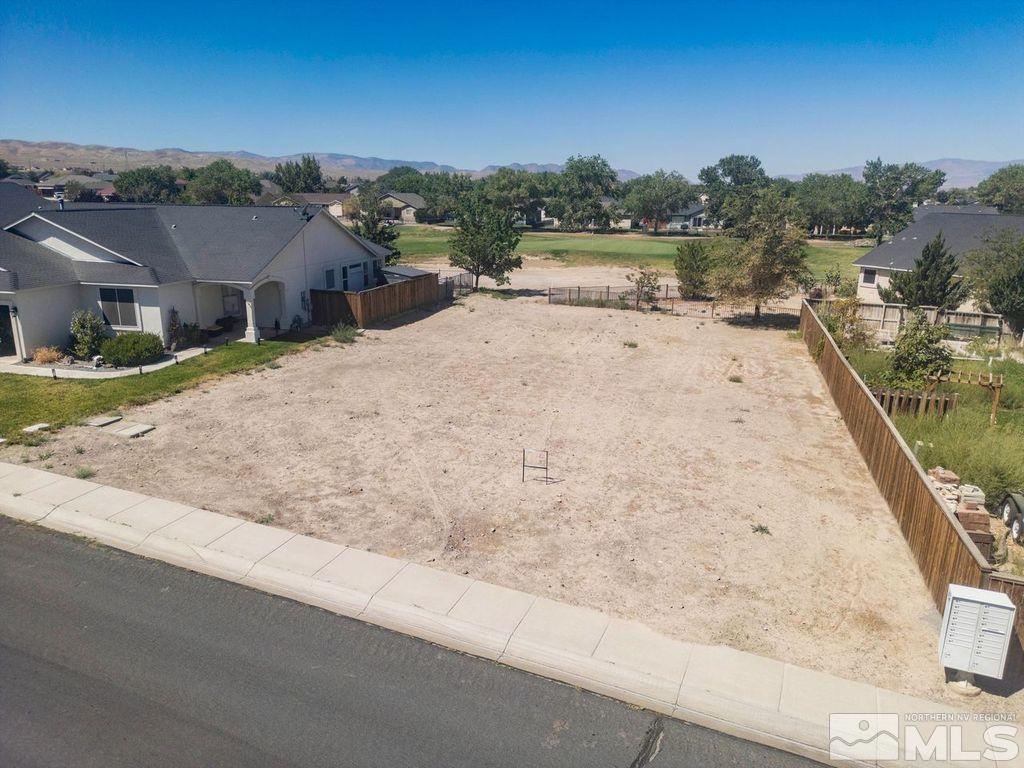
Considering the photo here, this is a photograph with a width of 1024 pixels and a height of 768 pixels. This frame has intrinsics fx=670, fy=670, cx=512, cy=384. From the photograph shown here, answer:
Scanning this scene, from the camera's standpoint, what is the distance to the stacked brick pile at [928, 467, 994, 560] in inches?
454

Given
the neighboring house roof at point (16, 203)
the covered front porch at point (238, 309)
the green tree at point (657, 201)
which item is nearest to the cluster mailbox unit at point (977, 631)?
the covered front porch at point (238, 309)

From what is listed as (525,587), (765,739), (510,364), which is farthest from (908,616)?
(510,364)

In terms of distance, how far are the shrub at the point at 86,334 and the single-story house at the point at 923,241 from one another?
133ft

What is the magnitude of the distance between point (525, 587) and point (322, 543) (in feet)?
13.2

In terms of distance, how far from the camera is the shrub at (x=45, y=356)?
24.8 metres

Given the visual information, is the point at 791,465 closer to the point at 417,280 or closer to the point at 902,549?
the point at 902,549

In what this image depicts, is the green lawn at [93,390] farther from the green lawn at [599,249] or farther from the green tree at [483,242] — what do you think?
the green lawn at [599,249]

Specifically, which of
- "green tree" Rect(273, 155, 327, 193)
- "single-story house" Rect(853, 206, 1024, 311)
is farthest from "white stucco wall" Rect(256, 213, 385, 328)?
"green tree" Rect(273, 155, 327, 193)

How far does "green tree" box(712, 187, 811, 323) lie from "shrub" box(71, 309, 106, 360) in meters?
Answer: 29.6

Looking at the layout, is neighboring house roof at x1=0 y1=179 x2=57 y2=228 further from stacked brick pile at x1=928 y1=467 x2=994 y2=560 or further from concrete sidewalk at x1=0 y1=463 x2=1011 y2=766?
stacked brick pile at x1=928 y1=467 x2=994 y2=560

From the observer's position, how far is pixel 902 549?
1289 cm

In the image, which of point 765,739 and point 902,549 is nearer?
point 765,739

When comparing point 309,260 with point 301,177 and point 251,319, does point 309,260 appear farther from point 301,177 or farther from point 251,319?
point 301,177

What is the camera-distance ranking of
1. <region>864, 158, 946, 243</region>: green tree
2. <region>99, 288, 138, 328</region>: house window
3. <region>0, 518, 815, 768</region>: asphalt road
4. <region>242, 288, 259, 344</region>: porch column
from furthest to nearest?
<region>864, 158, 946, 243</region>: green tree
<region>242, 288, 259, 344</region>: porch column
<region>99, 288, 138, 328</region>: house window
<region>0, 518, 815, 768</region>: asphalt road
